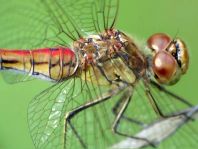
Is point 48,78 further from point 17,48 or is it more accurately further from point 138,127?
point 138,127

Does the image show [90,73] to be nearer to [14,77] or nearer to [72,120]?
[72,120]

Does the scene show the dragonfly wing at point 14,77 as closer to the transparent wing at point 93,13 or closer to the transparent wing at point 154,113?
the transparent wing at point 93,13

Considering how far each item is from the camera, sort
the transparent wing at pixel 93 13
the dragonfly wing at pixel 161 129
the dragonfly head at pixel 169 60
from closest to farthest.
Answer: the dragonfly wing at pixel 161 129
the dragonfly head at pixel 169 60
the transparent wing at pixel 93 13

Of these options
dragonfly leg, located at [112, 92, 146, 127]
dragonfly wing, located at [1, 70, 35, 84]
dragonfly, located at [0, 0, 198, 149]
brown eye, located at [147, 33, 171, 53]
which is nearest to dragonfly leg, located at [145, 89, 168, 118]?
dragonfly, located at [0, 0, 198, 149]

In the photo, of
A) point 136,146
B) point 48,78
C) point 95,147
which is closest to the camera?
point 136,146

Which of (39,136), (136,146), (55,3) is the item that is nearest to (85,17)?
(55,3)

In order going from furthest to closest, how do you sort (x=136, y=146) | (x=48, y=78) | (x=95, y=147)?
(x=48, y=78) < (x=95, y=147) < (x=136, y=146)

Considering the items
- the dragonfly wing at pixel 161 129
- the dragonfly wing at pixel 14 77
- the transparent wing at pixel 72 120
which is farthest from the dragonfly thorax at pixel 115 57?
the dragonfly wing at pixel 161 129

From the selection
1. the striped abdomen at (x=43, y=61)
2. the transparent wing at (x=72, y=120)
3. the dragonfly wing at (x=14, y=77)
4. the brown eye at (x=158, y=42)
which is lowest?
the transparent wing at (x=72, y=120)
